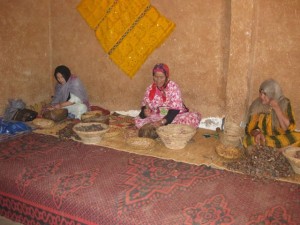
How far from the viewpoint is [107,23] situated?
5539 mm

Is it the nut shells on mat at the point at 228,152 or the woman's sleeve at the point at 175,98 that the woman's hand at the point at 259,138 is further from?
the woman's sleeve at the point at 175,98

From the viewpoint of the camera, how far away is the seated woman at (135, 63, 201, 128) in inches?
181

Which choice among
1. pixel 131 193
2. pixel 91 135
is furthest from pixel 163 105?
pixel 131 193

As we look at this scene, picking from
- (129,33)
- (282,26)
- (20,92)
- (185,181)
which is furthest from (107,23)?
(185,181)

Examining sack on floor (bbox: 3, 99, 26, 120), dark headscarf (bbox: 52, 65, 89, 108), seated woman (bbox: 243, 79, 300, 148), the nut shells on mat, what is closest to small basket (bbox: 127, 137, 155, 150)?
the nut shells on mat

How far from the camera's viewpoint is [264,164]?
334 centimetres

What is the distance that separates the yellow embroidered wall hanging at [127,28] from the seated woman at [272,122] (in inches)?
76.3

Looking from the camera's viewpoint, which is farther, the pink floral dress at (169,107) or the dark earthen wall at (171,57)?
the dark earthen wall at (171,57)

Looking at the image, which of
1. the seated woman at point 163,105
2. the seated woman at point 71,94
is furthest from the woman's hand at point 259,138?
the seated woman at point 71,94

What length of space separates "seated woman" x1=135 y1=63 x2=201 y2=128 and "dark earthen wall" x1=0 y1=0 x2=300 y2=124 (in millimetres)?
550

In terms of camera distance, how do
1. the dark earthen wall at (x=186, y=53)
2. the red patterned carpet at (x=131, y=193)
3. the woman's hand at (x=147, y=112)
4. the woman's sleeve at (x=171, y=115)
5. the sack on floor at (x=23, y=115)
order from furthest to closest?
the sack on floor at (x=23, y=115)
the woman's hand at (x=147, y=112)
the woman's sleeve at (x=171, y=115)
the dark earthen wall at (x=186, y=53)
the red patterned carpet at (x=131, y=193)

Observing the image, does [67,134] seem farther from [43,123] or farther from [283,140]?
[283,140]

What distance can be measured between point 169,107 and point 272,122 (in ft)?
4.84

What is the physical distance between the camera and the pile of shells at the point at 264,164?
329 cm
